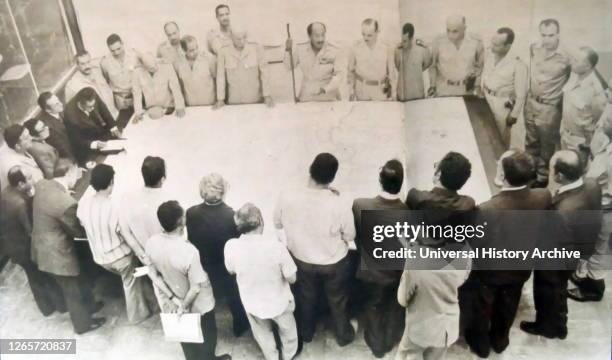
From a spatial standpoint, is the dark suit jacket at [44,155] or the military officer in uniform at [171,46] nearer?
the military officer in uniform at [171,46]

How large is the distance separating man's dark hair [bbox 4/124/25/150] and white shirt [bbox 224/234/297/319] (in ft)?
2.61

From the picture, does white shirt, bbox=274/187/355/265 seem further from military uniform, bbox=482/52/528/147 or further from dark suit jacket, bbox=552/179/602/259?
dark suit jacket, bbox=552/179/602/259

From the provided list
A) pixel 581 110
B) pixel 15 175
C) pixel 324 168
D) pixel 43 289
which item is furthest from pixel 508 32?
pixel 43 289

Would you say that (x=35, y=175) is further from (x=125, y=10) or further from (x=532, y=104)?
(x=532, y=104)

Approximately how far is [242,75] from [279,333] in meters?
0.89

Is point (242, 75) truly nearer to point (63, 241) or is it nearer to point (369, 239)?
point (369, 239)

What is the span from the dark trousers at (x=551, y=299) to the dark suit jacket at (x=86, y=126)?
152 centimetres

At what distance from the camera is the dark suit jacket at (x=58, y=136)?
7.14 feet

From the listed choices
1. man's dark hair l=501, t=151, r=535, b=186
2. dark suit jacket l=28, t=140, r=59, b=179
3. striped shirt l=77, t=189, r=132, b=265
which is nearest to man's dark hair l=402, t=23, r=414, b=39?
man's dark hair l=501, t=151, r=535, b=186

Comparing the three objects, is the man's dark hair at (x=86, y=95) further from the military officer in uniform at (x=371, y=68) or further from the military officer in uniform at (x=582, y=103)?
the military officer in uniform at (x=582, y=103)

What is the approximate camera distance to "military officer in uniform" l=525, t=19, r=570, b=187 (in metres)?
2.01

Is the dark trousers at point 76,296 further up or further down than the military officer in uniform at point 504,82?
further down

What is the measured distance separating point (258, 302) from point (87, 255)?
2.06 ft

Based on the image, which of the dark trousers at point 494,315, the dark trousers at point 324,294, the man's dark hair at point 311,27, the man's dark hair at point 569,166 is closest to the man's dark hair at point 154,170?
the dark trousers at point 324,294
